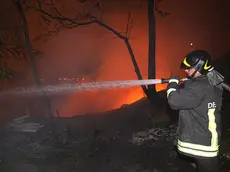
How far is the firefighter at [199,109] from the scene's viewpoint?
11.0 feet

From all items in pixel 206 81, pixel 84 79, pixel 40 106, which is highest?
pixel 206 81

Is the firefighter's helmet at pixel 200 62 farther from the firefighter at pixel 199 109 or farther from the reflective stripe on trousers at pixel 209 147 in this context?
the reflective stripe on trousers at pixel 209 147

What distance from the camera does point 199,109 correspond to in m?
3.44

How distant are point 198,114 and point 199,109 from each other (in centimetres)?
7

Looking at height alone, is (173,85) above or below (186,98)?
above

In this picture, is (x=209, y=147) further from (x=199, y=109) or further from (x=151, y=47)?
(x=151, y=47)

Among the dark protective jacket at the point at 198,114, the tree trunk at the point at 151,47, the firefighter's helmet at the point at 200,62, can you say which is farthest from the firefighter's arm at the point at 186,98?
the tree trunk at the point at 151,47

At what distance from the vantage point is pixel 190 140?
3.56 metres

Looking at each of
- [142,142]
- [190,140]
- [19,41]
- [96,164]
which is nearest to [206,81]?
[190,140]

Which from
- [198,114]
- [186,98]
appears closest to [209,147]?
[198,114]

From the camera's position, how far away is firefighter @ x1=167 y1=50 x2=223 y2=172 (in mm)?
3359

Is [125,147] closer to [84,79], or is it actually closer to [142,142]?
[142,142]

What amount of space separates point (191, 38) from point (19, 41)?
27.5 feet

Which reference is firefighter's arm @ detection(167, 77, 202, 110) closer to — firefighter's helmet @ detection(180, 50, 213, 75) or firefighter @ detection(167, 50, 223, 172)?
firefighter @ detection(167, 50, 223, 172)
